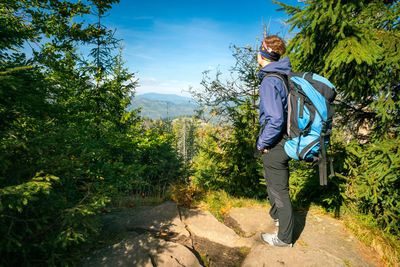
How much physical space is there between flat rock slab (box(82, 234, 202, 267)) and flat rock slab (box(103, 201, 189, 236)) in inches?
22.9

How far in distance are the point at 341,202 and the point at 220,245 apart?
98.5 inches

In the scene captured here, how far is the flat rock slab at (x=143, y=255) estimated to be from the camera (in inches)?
83.7

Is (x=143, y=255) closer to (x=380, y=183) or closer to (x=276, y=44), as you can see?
(x=276, y=44)

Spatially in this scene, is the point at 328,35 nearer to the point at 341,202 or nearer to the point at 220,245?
the point at 341,202

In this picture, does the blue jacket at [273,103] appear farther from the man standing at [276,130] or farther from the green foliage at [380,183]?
the green foliage at [380,183]

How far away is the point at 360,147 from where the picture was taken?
3389 millimetres

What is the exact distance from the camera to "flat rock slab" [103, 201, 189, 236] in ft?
10.1

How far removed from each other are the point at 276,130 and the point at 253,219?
6.63 feet

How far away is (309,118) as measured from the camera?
2279mm

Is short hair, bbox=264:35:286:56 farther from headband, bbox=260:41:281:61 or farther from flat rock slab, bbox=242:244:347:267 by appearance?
flat rock slab, bbox=242:244:347:267

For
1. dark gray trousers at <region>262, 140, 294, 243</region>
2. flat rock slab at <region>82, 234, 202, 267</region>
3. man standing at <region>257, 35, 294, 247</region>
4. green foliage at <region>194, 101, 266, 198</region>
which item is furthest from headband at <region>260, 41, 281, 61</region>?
green foliage at <region>194, 101, 266, 198</region>

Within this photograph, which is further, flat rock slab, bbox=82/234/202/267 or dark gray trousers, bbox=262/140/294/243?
dark gray trousers, bbox=262/140/294/243

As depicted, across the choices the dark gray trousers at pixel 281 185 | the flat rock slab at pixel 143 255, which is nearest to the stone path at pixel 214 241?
the flat rock slab at pixel 143 255

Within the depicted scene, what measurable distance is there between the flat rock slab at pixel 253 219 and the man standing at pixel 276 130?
0.47 metres
